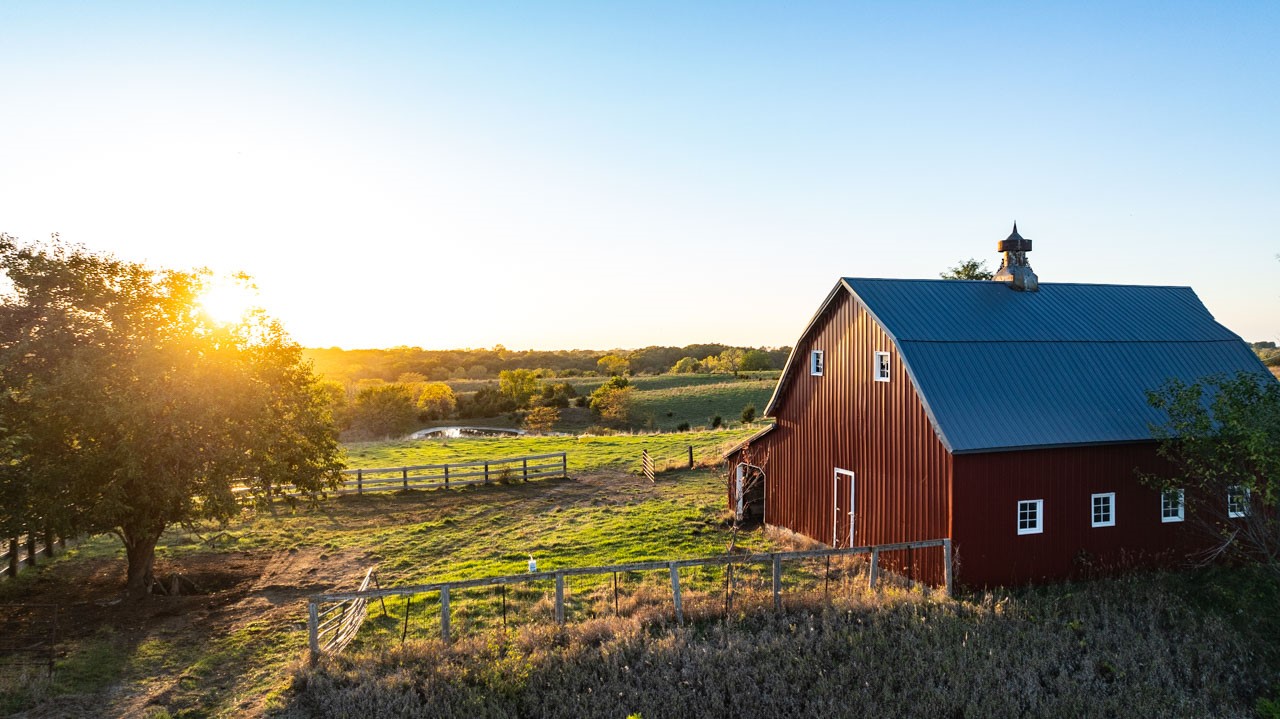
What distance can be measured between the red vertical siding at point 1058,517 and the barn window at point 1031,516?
120mm

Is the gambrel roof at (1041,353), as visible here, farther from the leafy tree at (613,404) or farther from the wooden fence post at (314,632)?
the leafy tree at (613,404)

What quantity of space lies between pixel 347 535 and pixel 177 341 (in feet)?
31.3

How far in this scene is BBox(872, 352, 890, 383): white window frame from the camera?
17422 millimetres

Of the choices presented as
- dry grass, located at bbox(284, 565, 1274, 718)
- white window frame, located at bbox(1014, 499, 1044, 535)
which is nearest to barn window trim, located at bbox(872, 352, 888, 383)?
white window frame, located at bbox(1014, 499, 1044, 535)

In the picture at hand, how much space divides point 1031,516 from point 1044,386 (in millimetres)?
3238

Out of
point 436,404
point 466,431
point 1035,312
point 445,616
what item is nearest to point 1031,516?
point 1035,312

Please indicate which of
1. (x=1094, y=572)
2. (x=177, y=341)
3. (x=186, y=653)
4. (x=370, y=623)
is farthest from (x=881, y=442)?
(x=177, y=341)

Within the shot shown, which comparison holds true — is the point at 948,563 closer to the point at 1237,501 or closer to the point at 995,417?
the point at 995,417

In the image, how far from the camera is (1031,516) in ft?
51.8

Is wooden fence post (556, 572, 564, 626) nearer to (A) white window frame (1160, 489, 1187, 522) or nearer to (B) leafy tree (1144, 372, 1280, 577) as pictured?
(B) leafy tree (1144, 372, 1280, 577)

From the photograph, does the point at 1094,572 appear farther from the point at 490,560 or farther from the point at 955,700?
the point at 490,560

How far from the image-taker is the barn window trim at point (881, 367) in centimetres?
1744

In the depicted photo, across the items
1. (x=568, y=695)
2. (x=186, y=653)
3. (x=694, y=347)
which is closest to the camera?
(x=568, y=695)

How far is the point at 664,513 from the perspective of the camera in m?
24.7
